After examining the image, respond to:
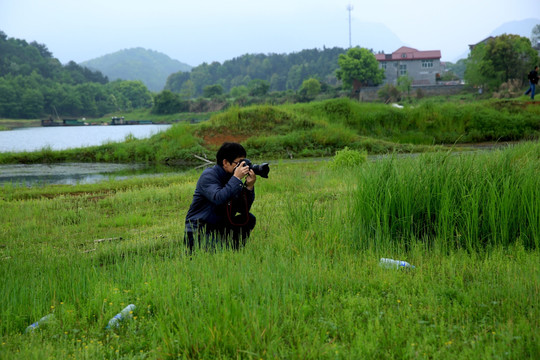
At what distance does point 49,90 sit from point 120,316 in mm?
98944

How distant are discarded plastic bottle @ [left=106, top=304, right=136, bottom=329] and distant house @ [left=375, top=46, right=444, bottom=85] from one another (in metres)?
96.9

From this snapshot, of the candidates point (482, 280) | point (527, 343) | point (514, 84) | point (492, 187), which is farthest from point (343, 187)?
point (514, 84)

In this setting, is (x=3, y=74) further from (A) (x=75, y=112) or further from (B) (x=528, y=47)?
(B) (x=528, y=47)

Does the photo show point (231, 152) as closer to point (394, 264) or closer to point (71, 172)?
point (394, 264)

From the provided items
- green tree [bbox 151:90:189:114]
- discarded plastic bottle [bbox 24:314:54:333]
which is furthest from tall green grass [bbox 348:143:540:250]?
green tree [bbox 151:90:189:114]

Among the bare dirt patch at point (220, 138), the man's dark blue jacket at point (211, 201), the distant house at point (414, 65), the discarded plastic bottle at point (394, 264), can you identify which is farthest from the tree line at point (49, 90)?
the discarded plastic bottle at point (394, 264)

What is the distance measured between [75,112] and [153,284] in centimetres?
9977

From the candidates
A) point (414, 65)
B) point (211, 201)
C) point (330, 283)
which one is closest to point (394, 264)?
point (330, 283)

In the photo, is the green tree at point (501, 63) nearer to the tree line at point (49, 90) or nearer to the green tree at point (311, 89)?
the green tree at point (311, 89)

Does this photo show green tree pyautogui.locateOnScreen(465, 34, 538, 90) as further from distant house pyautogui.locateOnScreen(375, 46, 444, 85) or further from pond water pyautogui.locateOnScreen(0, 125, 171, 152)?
distant house pyautogui.locateOnScreen(375, 46, 444, 85)

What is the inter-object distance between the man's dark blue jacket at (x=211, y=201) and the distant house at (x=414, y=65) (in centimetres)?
9485

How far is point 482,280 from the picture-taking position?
4.00 m

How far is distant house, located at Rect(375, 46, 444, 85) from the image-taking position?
96750 mm

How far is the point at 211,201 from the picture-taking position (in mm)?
5328
